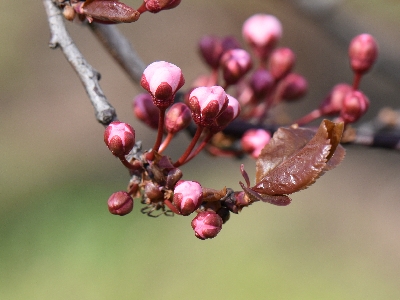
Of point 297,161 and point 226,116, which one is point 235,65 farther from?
point 297,161

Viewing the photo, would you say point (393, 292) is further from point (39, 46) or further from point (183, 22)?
point (39, 46)

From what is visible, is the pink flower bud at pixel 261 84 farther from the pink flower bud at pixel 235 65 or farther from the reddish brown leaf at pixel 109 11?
the reddish brown leaf at pixel 109 11

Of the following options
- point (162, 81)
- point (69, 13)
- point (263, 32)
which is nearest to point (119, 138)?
point (162, 81)

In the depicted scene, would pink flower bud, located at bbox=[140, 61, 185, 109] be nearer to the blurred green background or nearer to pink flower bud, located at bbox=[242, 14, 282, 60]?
pink flower bud, located at bbox=[242, 14, 282, 60]

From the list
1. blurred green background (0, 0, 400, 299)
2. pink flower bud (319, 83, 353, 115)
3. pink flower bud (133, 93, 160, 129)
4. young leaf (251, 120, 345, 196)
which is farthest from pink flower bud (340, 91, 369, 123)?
blurred green background (0, 0, 400, 299)

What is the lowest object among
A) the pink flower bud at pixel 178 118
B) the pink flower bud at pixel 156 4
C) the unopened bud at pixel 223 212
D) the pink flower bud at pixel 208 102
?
the unopened bud at pixel 223 212

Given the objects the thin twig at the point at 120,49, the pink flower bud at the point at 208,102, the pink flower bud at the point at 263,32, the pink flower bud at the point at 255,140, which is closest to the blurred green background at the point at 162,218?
the pink flower bud at the point at 263,32

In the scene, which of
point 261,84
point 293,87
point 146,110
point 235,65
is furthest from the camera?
point 293,87
